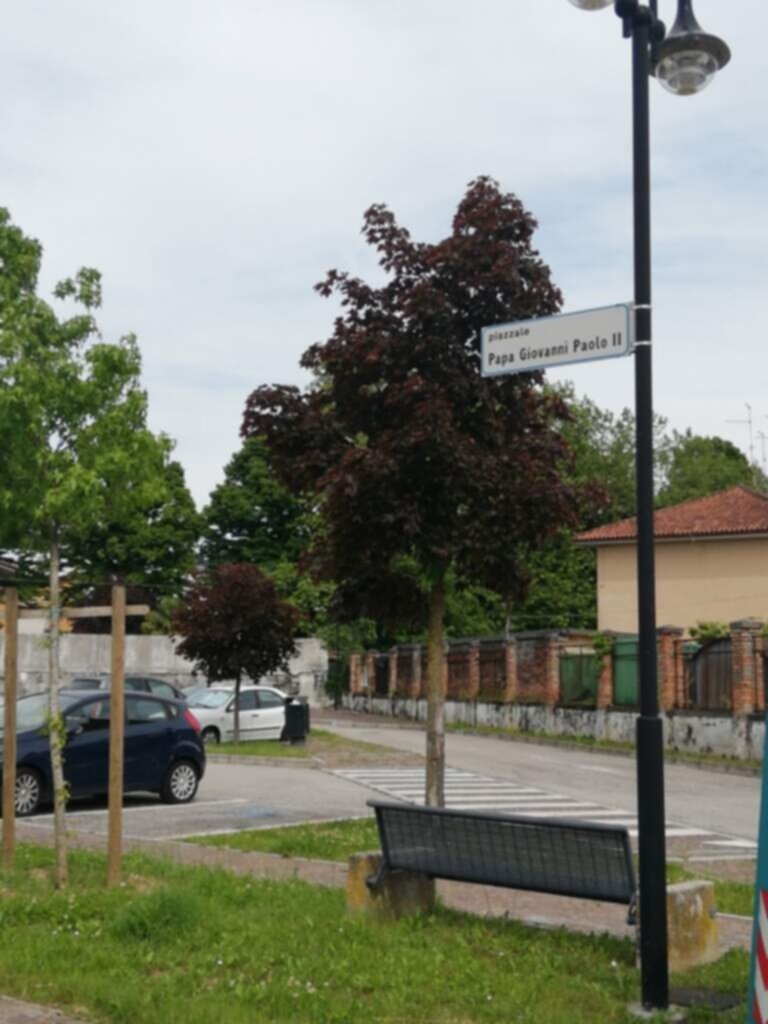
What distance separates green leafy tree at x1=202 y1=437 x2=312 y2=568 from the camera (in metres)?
72.6

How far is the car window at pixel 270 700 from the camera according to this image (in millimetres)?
32322

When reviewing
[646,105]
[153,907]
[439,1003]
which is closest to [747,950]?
[439,1003]

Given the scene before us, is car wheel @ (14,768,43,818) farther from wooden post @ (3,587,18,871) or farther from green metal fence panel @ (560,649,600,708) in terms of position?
green metal fence panel @ (560,649,600,708)

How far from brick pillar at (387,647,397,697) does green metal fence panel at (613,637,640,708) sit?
19.3 metres

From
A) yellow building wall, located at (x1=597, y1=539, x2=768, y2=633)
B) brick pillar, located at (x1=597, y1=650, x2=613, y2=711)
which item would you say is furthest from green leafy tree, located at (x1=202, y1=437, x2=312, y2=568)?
brick pillar, located at (x1=597, y1=650, x2=613, y2=711)

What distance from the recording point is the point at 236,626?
31609 mm

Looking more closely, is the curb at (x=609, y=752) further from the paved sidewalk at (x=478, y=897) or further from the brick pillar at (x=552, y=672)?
the paved sidewalk at (x=478, y=897)

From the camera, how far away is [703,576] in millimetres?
50250

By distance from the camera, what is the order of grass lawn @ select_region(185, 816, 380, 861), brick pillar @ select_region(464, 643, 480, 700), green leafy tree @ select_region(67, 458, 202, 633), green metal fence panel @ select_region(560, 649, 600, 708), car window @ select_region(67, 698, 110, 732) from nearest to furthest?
grass lawn @ select_region(185, 816, 380, 861) < car window @ select_region(67, 698, 110, 732) < green metal fence panel @ select_region(560, 649, 600, 708) < brick pillar @ select_region(464, 643, 480, 700) < green leafy tree @ select_region(67, 458, 202, 633)

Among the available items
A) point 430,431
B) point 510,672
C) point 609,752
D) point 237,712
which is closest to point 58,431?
point 430,431

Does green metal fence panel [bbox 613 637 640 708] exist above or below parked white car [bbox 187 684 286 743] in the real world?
above

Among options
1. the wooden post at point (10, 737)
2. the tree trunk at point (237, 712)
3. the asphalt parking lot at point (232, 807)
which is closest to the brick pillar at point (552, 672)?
the tree trunk at point (237, 712)

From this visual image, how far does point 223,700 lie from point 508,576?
64.8ft

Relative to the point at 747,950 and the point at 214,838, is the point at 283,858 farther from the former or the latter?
the point at 747,950
